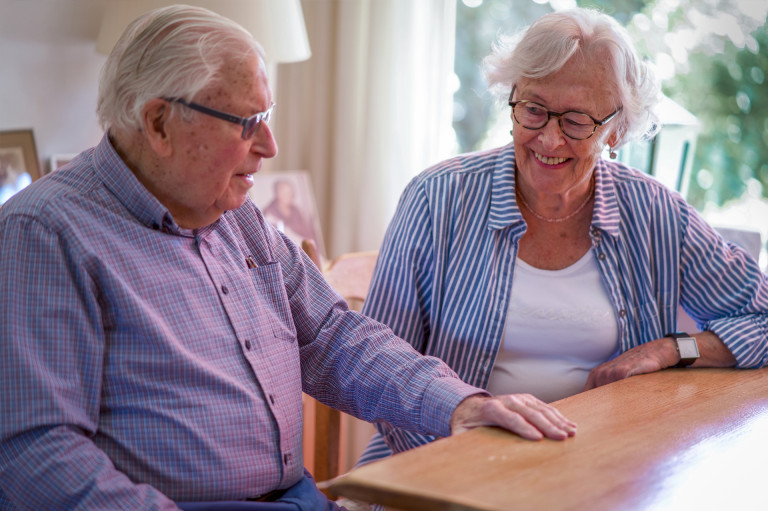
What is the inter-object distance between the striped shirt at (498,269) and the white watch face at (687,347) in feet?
0.24

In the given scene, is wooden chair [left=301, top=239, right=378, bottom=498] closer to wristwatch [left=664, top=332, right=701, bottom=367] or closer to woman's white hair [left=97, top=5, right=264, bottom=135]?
wristwatch [left=664, top=332, right=701, bottom=367]

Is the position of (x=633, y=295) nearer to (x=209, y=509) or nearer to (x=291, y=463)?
(x=291, y=463)

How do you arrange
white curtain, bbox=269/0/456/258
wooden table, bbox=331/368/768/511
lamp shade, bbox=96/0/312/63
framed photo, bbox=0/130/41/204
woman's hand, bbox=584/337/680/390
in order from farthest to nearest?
white curtain, bbox=269/0/456/258, lamp shade, bbox=96/0/312/63, framed photo, bbox=0/130/41/204, woman's hand, bbox=584/337/680/390, wooden table, bbox=331/368/768/511

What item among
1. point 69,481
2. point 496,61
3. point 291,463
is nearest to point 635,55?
point 496,61

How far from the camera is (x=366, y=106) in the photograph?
115 inches

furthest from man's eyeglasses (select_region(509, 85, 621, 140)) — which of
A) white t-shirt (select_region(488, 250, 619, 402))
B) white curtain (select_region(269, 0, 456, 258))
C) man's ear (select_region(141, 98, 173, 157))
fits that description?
white curtain (select_region(269, 0, 456, 258))

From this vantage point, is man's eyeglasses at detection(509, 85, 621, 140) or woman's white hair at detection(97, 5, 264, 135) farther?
man's eyeglasses at detection(509, 85, 621, 140)

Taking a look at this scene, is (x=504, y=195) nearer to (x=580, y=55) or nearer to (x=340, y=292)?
(x=580, y=55)

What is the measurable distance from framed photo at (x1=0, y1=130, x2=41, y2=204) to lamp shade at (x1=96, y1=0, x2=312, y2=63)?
12.2 inches

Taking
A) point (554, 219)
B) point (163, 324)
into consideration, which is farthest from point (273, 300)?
point (554, 219)

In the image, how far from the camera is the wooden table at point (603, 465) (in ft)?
3.22

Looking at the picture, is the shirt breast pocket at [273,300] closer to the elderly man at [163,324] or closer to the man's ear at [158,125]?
the elderly man at [163,324]

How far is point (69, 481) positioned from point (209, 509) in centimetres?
21

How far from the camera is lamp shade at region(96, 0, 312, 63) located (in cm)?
208
